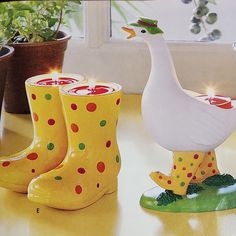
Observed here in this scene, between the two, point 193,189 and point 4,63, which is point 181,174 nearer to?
point 193,189

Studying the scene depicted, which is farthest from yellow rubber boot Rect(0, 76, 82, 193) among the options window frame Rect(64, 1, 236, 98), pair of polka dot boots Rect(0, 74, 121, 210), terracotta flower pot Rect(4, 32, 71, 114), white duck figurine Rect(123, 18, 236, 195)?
window frame Rect(64, 1, 236, 98)

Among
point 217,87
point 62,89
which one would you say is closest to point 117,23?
point 217,87

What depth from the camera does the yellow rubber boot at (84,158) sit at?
Result: 2.47 feet

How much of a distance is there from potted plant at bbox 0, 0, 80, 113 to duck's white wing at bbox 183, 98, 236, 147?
416mm

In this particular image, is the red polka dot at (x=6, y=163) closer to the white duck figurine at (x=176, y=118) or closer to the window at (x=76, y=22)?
the white duck figurine at (x=176, y=118)

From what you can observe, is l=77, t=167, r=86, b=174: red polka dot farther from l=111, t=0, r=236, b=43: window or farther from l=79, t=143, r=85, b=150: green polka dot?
l=111, t=0, r=236, b=43: window

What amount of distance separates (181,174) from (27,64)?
0.44 metres

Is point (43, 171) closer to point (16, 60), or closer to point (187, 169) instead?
point (187, 169)

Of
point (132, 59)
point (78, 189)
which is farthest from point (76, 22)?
point (78, 189)

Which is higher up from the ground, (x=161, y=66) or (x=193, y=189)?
(x=161, y=66)

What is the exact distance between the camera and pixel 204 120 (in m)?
0.74

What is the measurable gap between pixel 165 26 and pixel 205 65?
0.11 meters

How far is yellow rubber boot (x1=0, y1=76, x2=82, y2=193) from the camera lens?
81cm

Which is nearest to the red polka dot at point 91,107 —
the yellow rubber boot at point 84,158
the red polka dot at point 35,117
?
the yellow rubber boot at point 84,158
